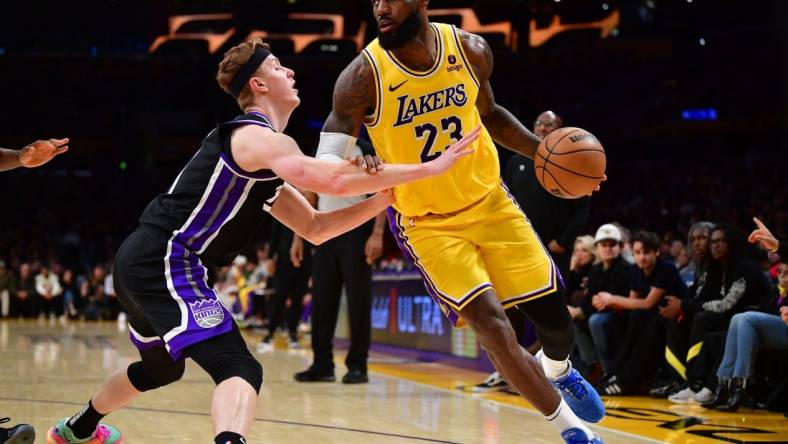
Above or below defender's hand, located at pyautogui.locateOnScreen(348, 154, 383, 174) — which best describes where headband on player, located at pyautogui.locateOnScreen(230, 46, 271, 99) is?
above

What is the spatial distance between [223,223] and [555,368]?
186cm

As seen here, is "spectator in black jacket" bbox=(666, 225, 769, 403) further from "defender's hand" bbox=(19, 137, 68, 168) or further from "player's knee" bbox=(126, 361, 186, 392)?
"defender's hand" bbox=(19, 137, 68, 168)

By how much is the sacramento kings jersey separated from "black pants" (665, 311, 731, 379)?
4.15 meters

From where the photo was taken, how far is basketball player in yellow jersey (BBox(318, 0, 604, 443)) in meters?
4.22

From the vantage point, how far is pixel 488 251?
434cm

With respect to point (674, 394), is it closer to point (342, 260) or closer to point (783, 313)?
point (783, 313)

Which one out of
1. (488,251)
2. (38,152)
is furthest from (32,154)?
(488,251)

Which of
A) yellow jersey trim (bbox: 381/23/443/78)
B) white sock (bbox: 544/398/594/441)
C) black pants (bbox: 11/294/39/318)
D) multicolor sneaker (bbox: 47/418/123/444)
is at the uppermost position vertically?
yellow jersey trim (bbox: 381/23/443/78)

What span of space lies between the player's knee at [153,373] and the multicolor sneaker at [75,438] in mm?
406

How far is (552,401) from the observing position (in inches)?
156

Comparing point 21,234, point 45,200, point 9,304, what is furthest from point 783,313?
point 45,200

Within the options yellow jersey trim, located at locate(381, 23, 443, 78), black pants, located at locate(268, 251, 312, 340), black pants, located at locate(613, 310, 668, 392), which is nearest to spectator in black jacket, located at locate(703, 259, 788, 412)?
black pants, located at locate(613, 310, 668, 392)

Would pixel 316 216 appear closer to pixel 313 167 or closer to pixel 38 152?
pixel 313 167

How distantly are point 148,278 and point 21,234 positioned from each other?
24.8m
